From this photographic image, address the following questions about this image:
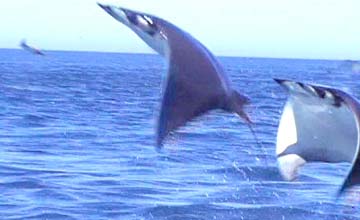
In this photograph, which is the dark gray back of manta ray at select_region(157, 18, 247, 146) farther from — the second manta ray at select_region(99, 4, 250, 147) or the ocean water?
the ocean water

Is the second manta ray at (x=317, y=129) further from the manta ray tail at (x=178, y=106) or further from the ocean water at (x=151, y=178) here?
the ocean water at (x=151, y=178)

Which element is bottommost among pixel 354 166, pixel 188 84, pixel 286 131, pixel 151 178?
pixel 151 178

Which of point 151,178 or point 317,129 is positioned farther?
point 151,178

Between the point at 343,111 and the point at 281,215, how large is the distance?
31.5 feet

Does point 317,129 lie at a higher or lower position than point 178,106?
lower

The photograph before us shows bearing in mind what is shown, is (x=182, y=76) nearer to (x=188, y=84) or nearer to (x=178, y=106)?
(x=188, y=84)

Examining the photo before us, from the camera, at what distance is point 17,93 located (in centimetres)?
4325

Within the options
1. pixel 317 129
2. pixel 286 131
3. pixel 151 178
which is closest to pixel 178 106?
pixel 286 131

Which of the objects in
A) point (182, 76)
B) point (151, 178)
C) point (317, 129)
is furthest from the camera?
point (151, 178)

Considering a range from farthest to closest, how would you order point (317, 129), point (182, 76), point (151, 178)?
point (151, 178), point (317, 129), point (182, 76)

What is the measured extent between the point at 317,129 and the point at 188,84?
86 cm

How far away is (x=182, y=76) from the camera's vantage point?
430cm

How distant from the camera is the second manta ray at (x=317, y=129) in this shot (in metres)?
4.37

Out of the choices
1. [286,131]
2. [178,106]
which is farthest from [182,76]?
[286,131]
